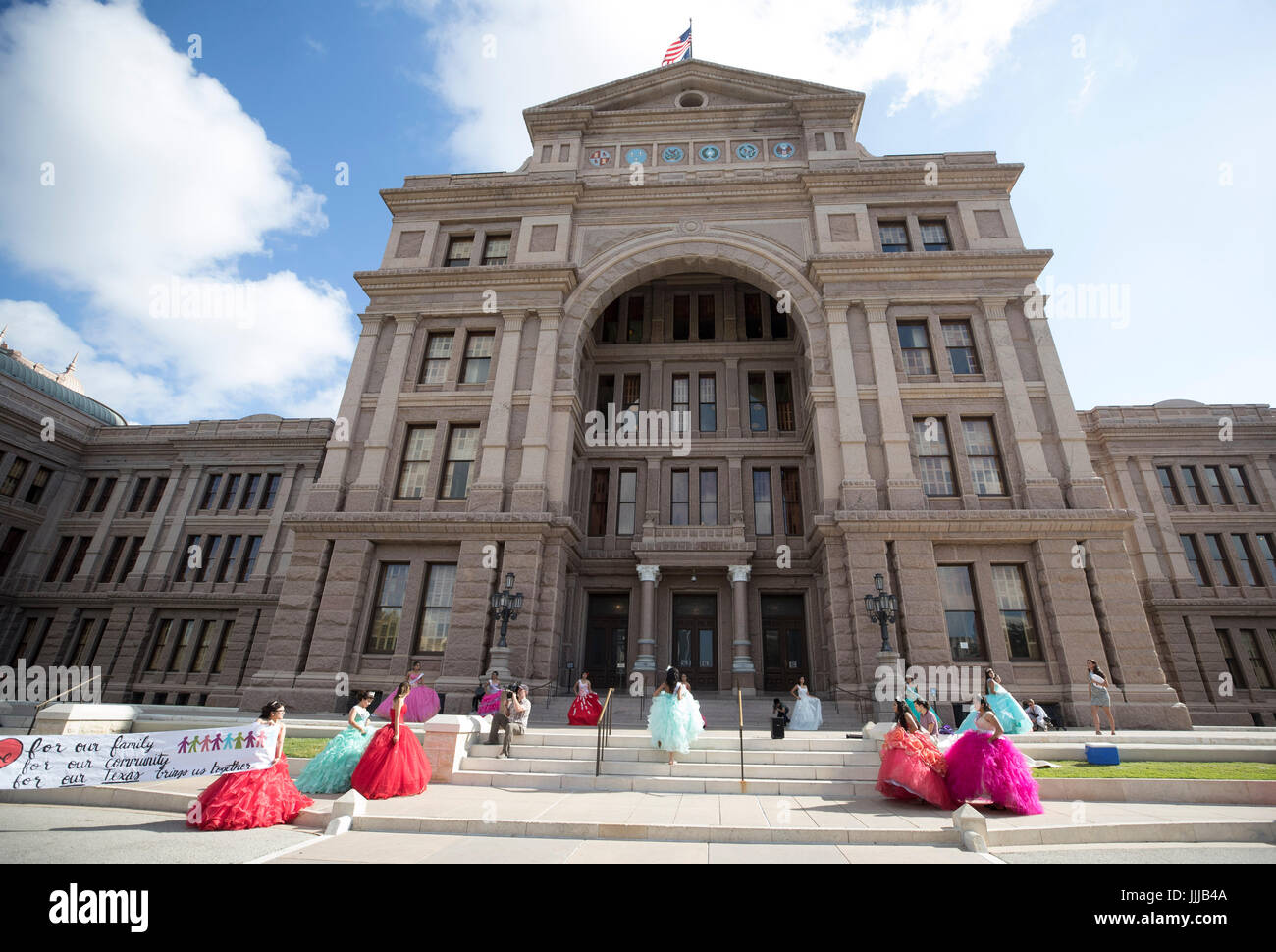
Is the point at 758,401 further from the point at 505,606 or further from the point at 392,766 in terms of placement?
the point at 392,766

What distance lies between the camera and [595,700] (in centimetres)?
1536

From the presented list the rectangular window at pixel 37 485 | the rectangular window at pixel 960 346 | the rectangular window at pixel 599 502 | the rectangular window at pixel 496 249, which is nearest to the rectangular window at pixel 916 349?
the rectangular window at pixel 960 346

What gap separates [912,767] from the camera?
30.0 ft

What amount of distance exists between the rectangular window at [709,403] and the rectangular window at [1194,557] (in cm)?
2518

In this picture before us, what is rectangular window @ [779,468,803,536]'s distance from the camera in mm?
24203

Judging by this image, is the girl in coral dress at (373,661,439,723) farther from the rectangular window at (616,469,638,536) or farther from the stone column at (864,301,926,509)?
the stone column at (864,301,926,509)

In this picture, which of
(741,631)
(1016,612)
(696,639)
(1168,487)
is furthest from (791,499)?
(1168,487)

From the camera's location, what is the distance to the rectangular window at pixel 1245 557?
29047 millimetres

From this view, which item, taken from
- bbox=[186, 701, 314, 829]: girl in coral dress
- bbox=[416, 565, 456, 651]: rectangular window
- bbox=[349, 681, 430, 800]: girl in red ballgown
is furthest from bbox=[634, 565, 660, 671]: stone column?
bbox=[186, 701, 314, 829]: girl in coral dress

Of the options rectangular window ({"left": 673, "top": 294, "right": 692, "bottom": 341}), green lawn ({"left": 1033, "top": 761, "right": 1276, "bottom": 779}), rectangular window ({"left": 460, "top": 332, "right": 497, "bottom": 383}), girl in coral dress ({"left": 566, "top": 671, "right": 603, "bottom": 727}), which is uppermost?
rectangular window ({"left": 673, "top": 294, "right": 692, "bottom": 341})

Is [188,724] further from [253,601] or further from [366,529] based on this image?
[253,601]

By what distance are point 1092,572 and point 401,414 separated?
23735 mm

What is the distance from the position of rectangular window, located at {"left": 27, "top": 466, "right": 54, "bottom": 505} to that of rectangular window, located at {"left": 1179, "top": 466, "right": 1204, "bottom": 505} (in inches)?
2516

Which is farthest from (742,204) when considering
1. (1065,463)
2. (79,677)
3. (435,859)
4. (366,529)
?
(79,677)
